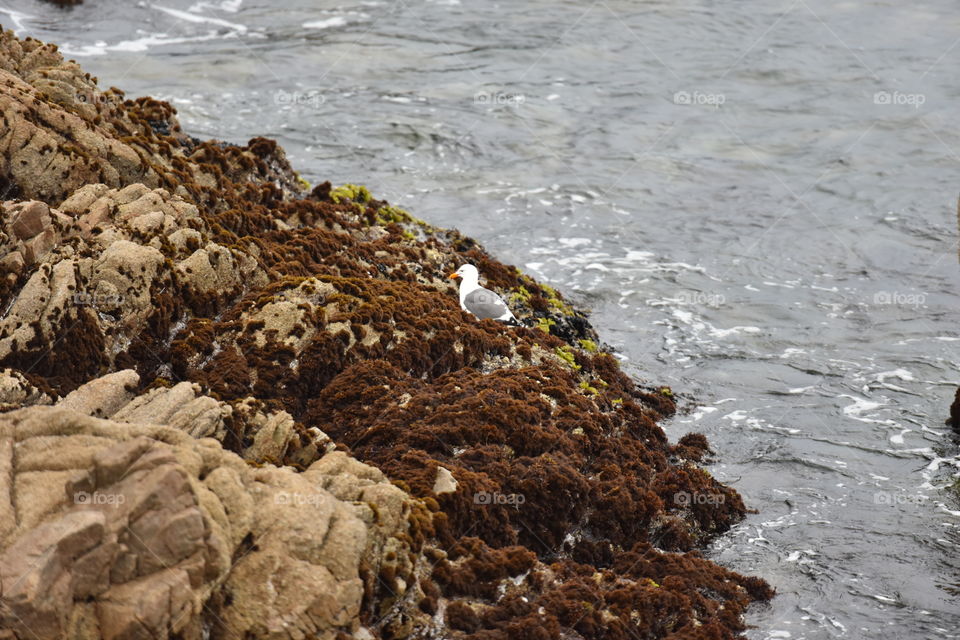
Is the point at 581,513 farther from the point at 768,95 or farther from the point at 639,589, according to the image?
the point at 768,95

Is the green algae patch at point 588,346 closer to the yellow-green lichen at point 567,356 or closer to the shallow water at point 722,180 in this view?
the shallow water at point 722,180

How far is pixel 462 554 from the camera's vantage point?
8484 millimetres

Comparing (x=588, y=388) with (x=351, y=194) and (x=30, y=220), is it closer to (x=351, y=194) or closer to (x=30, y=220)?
(x=351, y=194)

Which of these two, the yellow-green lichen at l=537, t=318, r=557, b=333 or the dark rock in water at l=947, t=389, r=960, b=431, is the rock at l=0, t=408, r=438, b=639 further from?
the dark rock in water at l=947, t=389, r=960, b=431

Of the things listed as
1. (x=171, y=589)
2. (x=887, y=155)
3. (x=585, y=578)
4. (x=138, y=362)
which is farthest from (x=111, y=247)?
(x=887, y=155)

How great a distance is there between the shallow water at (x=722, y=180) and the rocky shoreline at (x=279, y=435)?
4.59 ft

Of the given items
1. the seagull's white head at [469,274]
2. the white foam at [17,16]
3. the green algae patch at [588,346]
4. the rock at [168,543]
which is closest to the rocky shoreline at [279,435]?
the rock at [168,543]

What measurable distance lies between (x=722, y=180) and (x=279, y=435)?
17.4 metres

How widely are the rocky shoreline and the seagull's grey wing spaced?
0.57m

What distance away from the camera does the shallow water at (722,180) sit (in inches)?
480

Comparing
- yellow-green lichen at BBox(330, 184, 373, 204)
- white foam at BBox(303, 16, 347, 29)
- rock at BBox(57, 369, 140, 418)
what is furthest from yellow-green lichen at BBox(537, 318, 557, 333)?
white foam at BBox(303, 16, 347, 29)

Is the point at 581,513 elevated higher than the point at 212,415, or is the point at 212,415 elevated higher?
the point at 212,415

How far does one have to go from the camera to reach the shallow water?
1219cm

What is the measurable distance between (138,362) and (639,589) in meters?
5.76
